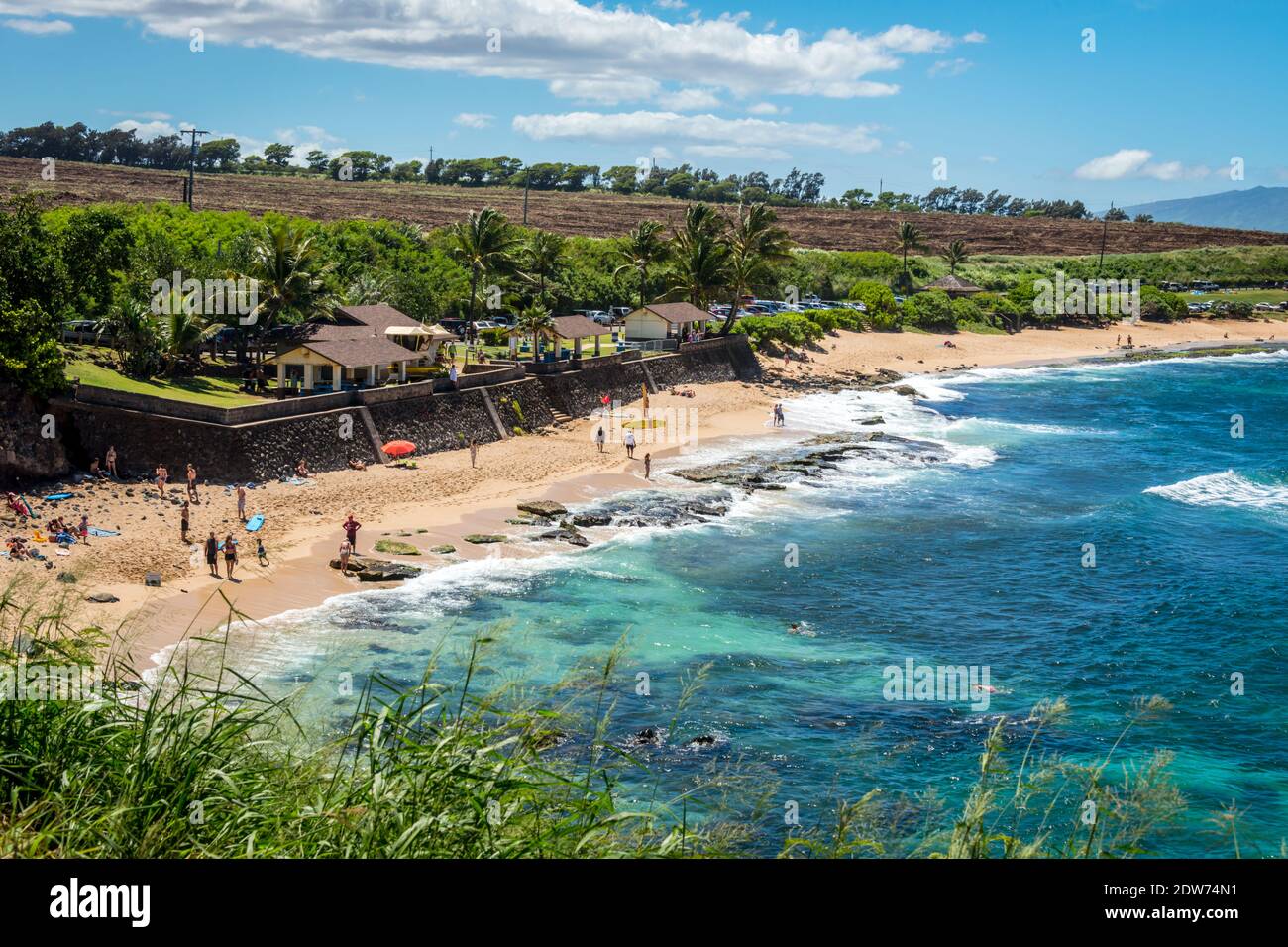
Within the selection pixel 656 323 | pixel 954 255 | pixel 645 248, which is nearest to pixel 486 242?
pixel 656 323

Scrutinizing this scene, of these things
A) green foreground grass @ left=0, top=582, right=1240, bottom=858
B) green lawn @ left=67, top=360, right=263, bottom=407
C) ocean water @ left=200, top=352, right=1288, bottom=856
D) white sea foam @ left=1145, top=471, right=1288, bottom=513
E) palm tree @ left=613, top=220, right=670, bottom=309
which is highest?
palm tree @ left=613, top=220, right=670, bottom=309

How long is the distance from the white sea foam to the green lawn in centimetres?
3564

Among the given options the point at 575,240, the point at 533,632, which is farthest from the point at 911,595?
the point at 575,240

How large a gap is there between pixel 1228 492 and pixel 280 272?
126 ft

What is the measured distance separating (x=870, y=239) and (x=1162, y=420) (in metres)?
87.0

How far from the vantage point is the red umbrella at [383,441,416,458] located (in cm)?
4131

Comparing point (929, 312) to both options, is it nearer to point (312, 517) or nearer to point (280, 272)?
point (280, 272)

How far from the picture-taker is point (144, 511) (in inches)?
1291

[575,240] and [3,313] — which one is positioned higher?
[575,240]

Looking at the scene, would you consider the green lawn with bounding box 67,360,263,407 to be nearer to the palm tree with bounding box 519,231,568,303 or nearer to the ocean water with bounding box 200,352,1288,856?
the ocean water with bounding box 200,352,1288,856

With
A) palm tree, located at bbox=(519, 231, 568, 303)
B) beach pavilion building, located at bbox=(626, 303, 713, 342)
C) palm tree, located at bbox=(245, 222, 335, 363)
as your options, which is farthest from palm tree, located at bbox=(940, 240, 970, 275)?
palm tree, located at bbox=(245, 222, 335, 363)

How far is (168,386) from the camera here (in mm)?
40781
